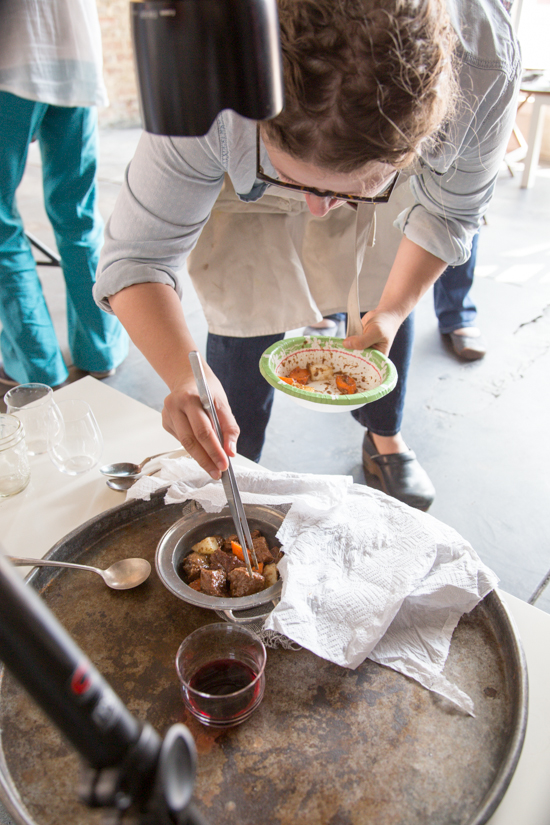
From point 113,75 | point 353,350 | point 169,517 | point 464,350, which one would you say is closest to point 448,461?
point 464,350

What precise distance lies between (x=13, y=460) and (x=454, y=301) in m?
2.13

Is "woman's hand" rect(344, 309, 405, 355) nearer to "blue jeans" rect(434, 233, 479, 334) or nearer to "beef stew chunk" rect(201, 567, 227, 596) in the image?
"beef stew chunk" rect(201, 567, 227, 596)

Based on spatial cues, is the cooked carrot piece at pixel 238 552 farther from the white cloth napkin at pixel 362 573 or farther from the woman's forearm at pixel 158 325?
the woman's forearm at pixel 158 325

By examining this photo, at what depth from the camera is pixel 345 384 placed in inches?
47.8

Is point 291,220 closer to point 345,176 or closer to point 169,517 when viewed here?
point 345,176

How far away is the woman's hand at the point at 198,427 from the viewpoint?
861mm

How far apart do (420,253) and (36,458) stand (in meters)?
0.90

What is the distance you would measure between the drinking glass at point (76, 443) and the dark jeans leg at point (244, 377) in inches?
18.8

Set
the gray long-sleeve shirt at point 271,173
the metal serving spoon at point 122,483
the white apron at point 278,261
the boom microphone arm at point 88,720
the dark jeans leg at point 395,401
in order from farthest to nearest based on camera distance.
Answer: the dark jeans leg at point 395,401 < the white apron at point 278,261 < the metal serving spoon at point 122,483 < the gray long-sleeve shirt at point 271,173 < the boom microphone arm at point 88,720

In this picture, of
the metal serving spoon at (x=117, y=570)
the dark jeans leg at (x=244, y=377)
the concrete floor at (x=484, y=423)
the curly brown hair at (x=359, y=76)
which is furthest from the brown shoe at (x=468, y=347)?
the metal serving spoon at (x=117, y=570)

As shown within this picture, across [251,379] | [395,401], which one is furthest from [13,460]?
[395,401]

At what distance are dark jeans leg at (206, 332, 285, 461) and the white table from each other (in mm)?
306

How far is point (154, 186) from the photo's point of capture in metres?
0.97

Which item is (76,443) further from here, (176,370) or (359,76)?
(359,76)
